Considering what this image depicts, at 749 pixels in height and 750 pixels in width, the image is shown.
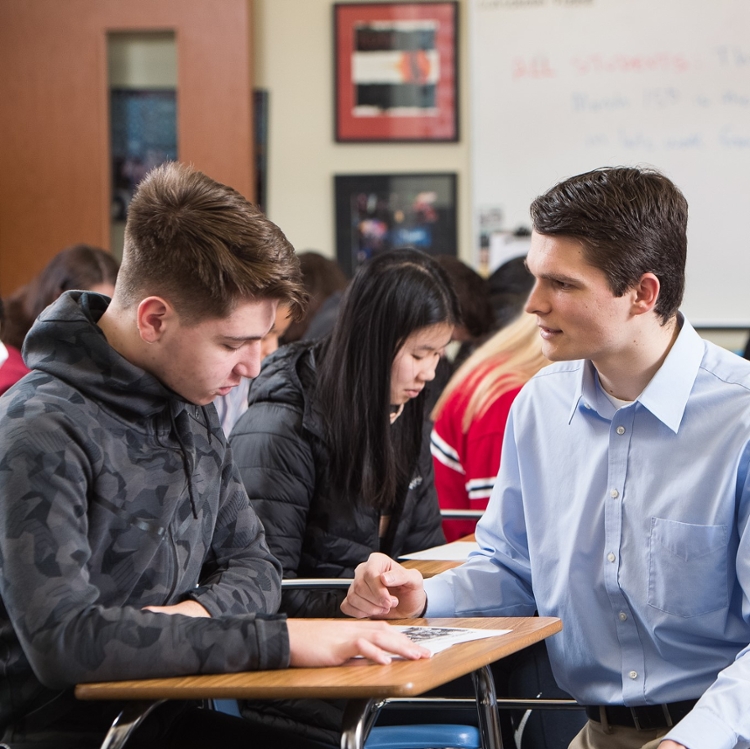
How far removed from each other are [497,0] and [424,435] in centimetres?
272

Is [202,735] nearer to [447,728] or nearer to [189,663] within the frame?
[189,663]

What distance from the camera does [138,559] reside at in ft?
4.22

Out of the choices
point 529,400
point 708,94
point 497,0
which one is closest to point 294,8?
point 497,0

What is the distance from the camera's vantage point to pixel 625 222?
153 centimetres

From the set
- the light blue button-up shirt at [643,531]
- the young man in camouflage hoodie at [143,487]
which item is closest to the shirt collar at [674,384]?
the light blue button-up shirt at [643,531]

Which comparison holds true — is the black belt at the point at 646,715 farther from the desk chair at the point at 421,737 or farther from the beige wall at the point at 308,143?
the beige wall at the point at 308,143

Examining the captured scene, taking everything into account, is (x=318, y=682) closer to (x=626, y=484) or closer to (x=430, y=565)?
(x=626, y=484)

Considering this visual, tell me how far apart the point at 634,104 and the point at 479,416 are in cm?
234

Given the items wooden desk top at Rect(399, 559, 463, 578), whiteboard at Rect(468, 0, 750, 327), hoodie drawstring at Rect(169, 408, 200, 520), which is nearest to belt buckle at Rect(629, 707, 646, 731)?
wooden desk top at Rect(399, 559, 463, 578)

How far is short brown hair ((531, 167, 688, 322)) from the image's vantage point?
A: 1.54 meters

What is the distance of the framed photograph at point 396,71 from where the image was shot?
4.59 metres

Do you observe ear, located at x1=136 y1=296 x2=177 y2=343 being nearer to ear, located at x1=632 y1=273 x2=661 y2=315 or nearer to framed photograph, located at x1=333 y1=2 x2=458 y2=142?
ear, located at x1=632 y1=273 x2=661 y2=315

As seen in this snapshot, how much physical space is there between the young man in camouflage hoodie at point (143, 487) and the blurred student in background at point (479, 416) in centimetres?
131

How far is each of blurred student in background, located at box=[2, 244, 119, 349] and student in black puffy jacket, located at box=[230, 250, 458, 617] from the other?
1465 millimetres
